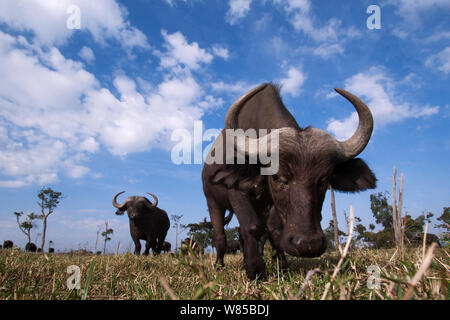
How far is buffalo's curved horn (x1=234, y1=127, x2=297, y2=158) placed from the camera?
2844mm

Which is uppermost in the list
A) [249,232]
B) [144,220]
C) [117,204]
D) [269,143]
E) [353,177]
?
[269,143]

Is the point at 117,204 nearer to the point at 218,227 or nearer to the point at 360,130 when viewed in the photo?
the point at 218,227

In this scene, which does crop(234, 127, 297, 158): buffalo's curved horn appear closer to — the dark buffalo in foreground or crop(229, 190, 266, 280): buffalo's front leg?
the dark buffalo in foreground

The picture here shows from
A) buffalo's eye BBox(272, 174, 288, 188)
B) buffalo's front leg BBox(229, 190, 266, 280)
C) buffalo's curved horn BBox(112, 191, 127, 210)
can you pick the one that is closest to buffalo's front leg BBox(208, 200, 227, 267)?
buffalo's front leg BBox(229, 190, 266, 280)

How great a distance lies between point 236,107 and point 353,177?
65.1 inches

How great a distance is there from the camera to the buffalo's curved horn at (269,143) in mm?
2844

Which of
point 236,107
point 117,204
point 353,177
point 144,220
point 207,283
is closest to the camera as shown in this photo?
point 207,283

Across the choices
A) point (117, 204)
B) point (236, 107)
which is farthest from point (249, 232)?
point (117, 204)

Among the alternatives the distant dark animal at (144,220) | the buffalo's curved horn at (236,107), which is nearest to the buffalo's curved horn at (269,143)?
the buffalo's curved horn at (236,107)

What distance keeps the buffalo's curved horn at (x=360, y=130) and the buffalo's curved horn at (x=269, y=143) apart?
62 cm

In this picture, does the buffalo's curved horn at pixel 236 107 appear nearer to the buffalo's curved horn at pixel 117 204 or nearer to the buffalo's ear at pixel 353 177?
the buffalo's ear at pixel 353 177

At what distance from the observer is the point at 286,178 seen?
263 cm
